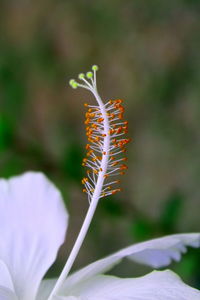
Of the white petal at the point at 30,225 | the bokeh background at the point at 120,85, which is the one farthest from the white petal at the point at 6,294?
the bokeh background at the point at 120,85

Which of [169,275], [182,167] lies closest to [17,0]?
[182,167]

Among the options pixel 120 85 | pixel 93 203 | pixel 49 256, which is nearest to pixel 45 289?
pixel 49 256

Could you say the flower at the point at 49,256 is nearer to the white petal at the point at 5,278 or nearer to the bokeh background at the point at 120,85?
the white petal at the point at 5,278

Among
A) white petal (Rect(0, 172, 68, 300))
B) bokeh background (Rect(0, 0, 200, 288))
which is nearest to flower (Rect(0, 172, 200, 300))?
white petal (Rect(0, 172, 68, 300))

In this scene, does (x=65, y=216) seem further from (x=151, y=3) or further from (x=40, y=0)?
(x=40, y=0)

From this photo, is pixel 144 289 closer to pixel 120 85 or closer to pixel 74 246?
pixel 74 246

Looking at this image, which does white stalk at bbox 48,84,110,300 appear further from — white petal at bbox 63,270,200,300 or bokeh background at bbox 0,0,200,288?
bokeh background at bbox 0,0,200,288

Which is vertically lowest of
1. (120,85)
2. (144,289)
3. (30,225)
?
(144,289)
